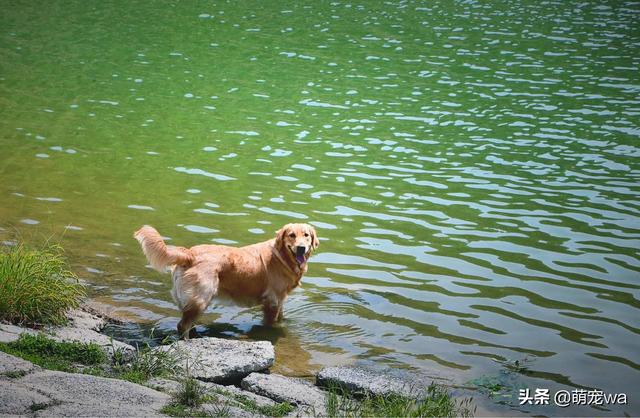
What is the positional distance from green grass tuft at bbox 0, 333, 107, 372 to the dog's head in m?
2.85

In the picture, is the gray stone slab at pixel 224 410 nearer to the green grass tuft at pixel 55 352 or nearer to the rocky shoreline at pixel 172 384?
the rocky shoreline at pixel 172 384

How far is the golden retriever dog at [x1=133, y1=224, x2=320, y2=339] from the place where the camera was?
8898mm

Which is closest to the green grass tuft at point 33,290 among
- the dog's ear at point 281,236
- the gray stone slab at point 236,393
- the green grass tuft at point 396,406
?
the gray stone slab at point 236,393

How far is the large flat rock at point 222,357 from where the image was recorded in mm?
7824

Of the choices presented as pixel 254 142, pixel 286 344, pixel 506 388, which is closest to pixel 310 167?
pixel 254 142

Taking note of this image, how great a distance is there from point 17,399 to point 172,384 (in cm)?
148

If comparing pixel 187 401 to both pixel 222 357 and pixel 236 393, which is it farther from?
pixel 222 357

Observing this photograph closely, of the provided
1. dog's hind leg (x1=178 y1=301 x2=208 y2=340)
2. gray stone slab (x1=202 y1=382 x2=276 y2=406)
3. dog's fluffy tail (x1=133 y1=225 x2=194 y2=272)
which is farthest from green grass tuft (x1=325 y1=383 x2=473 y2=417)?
dog's fluffy tail (x1=133 y1=225 x2=194 y2=272)

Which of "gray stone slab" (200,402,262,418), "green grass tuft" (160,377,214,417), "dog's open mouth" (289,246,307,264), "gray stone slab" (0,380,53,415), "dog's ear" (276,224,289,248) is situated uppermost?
"dog's ear" (276,224,289,248)

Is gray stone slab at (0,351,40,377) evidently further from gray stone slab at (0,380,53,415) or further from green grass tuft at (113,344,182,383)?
green grass tuft at (113,344,182,383)

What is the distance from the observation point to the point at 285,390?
7637 millimetres

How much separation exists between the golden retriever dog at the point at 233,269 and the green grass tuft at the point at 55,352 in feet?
4.68

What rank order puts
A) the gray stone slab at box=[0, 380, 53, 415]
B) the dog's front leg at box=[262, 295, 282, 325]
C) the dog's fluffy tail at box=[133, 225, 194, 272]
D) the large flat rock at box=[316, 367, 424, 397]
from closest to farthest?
the gray stone slab at box=[0, 380, 53, 415]
the large flat rock at box=[316, 367, 424, 397]
the dog's fluffy tail at box=[133, 225, 194, 272]
the dog's front leg at box=[262, 295, 282, 325]

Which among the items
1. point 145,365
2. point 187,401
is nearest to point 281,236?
point 145,365
